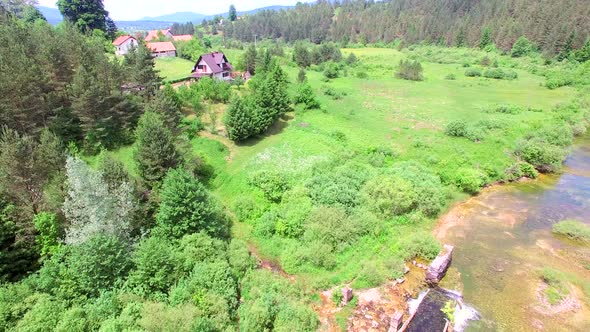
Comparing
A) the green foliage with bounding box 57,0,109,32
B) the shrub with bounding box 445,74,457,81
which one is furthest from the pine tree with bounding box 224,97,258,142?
the shrub with bounding box 445,74,457,81

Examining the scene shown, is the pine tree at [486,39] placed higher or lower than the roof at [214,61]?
lower

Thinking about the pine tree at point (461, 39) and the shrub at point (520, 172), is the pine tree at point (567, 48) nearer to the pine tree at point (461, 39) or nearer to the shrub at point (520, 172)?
the pine tree at point (461, 39)

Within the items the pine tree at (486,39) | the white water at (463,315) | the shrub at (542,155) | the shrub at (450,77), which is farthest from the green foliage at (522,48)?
the white water at (463,315)

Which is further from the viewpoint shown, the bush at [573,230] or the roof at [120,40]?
the roof at [120,40]

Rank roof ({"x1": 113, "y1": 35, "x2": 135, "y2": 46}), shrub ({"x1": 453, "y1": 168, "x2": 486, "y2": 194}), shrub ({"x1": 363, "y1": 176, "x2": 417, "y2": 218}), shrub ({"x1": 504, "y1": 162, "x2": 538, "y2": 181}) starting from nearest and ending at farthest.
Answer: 1. shrub ({"x1": 363, "y1": 176, "x2": 417, "y2": 218})
2. shrub ({"x1": 453, "y1": 168, "x2": 486, "y2": 194})
3. shrub ({"x1": 504, "y1": 162, "x2": 538, "y2": 181})
4. roof ({"x1": 113, "y1": 35, "x2": 135, "y2": 46})

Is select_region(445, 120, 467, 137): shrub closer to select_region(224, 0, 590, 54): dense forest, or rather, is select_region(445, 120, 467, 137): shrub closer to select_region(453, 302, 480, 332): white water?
select_region(453, 302, 480, 332): white water

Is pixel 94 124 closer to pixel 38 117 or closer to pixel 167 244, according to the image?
pixel 38 117

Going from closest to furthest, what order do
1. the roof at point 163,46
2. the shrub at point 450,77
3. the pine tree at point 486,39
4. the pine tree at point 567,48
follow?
1. the roof at point 163,46
2. the shrub at point 450,77
3. the pine tree at point 567,48
4. the pine tree at point 486,39
